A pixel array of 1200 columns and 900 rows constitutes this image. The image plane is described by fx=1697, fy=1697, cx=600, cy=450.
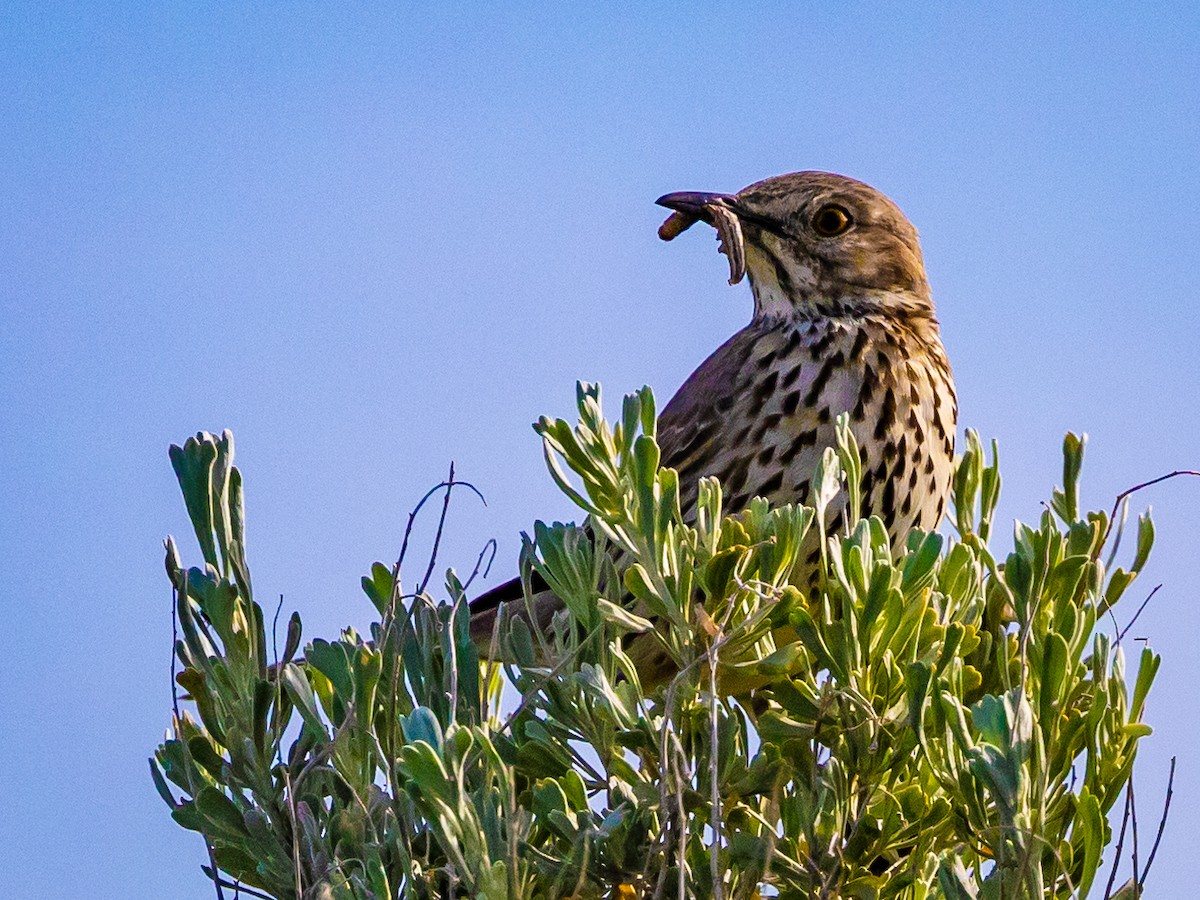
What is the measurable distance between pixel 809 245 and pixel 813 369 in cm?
74

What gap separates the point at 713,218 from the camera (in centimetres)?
585

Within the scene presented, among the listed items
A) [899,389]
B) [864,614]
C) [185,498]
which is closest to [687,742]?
[864,614]

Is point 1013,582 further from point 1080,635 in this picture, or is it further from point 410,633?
point 410,633

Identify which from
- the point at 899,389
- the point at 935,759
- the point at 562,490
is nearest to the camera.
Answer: the point at 935,759

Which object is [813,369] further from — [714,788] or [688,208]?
[714,788]

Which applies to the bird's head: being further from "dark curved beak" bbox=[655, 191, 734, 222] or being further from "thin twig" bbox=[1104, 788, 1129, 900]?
"thin twig" bbox=[1104, 788, 1129, 900]

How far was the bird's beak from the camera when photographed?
226 inches

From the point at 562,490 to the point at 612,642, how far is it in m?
0.32

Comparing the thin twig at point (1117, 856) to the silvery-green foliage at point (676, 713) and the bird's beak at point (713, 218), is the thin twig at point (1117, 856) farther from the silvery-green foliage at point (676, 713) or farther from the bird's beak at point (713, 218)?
the bird's beak at point (713, 218)

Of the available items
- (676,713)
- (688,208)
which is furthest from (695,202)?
(676,713)

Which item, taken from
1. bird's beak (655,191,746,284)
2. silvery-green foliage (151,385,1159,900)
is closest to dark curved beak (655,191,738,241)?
bird's beak (655,191,746,284)

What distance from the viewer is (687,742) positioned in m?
3.09

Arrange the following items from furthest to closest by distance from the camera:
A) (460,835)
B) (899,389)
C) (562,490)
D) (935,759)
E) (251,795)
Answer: (899,389) < (251,795) < (562,490) < (935,759) < (460,835)

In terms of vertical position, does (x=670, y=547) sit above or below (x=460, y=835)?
above
